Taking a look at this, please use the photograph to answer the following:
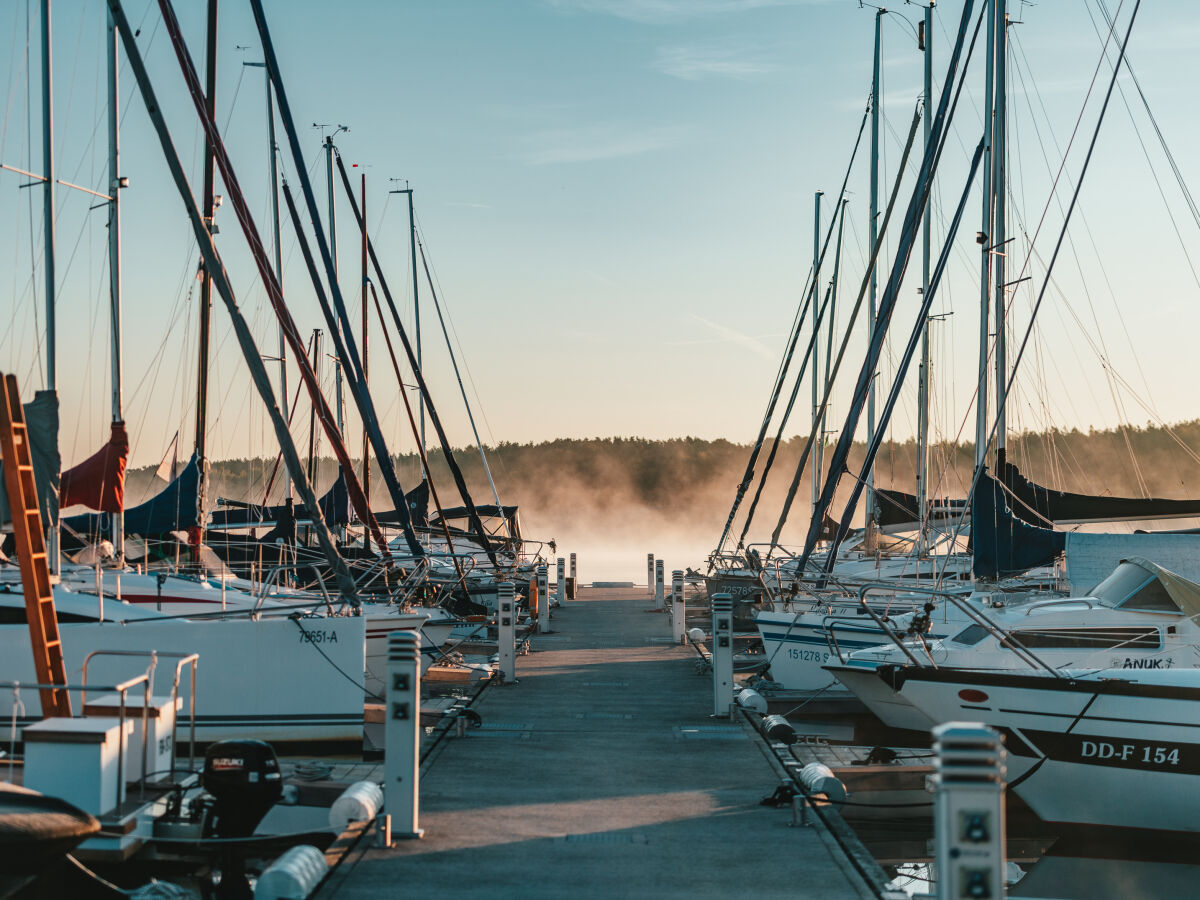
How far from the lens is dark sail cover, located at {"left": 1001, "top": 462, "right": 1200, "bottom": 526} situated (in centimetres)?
1806

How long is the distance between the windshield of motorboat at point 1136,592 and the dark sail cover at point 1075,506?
4.06m

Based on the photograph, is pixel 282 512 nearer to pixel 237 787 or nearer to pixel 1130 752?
pixel 237 787

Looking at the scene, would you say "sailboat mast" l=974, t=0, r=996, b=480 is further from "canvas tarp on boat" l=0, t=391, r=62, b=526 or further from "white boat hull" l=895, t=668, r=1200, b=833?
"canvas tarp on boat" l=0, t=391, r=62, b=526

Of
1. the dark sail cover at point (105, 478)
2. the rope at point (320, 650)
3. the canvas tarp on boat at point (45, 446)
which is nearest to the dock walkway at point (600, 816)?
the rope at point (320, 650)

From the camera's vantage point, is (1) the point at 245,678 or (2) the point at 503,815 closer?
(2) the point at 503,815

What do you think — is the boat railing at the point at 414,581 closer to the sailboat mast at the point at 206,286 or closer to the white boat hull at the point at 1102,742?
the sailboat mast at the point at 206,286

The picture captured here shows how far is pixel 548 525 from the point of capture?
11088 cm

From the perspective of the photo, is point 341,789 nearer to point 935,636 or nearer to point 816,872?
point 816,872

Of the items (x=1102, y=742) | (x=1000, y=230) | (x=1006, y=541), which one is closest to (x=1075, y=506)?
(x=1006, y=541)

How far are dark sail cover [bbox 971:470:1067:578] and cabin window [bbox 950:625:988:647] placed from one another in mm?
3856

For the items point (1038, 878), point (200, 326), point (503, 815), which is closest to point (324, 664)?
point (503, 815)

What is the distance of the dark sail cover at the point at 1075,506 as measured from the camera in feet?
59.3

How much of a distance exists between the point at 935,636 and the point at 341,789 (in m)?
8.30

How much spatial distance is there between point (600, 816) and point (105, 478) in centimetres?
743
